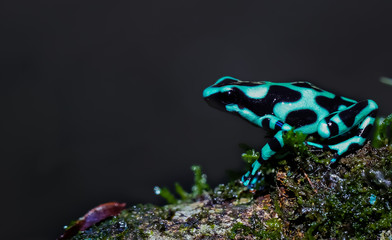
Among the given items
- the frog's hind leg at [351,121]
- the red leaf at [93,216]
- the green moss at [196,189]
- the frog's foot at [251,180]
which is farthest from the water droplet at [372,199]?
the red leaf at [93,216]

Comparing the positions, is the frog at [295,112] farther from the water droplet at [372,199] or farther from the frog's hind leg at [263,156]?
the water droplet at [372,199]

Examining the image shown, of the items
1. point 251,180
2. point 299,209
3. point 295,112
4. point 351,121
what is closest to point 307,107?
point 295,112

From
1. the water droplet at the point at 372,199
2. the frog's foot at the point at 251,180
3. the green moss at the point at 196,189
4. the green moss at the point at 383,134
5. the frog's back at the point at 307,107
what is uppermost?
the frog's back at the point at 307,107

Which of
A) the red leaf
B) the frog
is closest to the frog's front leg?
the frog

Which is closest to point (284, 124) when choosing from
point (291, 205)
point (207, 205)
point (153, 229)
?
point (291, 205)

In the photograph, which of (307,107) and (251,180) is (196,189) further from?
(307,107)

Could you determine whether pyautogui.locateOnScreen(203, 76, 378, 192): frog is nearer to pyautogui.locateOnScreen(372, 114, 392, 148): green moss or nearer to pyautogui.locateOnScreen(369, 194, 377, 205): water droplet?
pyautogui.locateOnScreen(372, 114, 392, 148): green moss
